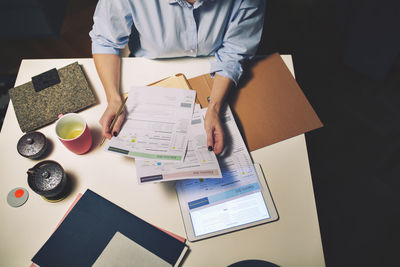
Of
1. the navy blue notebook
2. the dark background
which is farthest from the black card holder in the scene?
the navy blue notebook

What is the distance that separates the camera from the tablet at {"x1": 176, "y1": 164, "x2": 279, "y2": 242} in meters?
0.73

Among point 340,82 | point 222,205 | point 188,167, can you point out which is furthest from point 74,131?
point 340,82

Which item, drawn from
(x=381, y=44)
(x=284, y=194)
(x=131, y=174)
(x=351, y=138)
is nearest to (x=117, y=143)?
(x=131, y=174)

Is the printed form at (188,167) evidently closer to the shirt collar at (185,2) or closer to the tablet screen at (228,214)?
the tablet screen at (228,214)

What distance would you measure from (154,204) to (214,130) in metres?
0.30

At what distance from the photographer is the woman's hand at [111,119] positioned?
77 cm

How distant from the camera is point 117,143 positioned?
2.42ft

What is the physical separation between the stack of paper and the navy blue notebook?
17 centimetres

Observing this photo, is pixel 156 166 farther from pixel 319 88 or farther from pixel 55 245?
pixel 319 88

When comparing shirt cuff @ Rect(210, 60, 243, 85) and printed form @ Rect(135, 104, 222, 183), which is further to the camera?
shirt cuff @ Rect(210, 60, 243, 85)

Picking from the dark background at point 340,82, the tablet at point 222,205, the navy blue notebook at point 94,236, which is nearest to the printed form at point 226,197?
the tablet at point 222,205

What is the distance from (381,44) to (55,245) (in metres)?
2.08

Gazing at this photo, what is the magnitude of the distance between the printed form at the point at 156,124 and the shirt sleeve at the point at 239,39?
0.57ft

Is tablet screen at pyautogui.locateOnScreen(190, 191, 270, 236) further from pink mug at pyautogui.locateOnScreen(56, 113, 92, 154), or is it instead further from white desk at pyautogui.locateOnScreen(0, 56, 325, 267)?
pink mug at pyautogui.locateOnScreen(56, 113, 92, 154)
